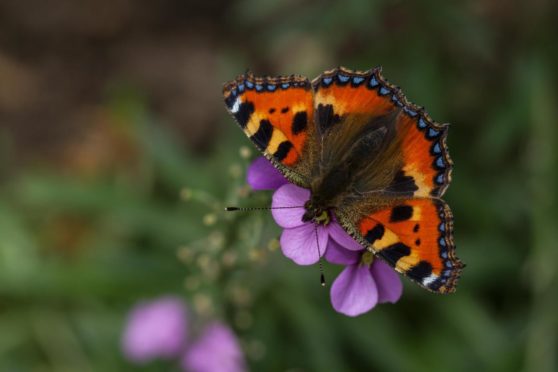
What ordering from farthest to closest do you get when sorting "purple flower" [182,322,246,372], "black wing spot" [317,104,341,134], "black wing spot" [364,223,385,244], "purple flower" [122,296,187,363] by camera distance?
"purple flower" [122,296,187,363], "purple flower" [182,322,246,372], "black wing spot" [317,104,341,134], "black wing spot" [364,223,385,244]

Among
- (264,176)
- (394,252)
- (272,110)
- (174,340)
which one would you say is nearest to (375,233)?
(394,252)

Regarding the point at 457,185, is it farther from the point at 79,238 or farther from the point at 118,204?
the point at 79,238

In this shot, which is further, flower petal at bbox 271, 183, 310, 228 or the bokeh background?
the bokeh background

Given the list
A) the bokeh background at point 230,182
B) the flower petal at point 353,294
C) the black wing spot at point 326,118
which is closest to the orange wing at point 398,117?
the black wing spot at point 326,118

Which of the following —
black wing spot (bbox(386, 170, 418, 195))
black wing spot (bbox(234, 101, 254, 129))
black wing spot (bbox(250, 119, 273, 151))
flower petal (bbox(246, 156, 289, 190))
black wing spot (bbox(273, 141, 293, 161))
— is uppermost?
black wing spot (bbox(234, 101, 254, 129))

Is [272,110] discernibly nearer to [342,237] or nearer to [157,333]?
[342,237]

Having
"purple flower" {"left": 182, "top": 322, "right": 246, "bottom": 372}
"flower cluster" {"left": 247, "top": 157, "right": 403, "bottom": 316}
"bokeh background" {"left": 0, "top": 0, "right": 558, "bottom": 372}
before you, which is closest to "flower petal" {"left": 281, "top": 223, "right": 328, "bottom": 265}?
"flower cluster" {"left": 247, "top": 157, "right": 403, "bottom": 316}

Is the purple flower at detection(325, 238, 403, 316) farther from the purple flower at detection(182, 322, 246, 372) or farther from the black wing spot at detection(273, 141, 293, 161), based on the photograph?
the purple flower at detection(182, 322, 246, 372)
